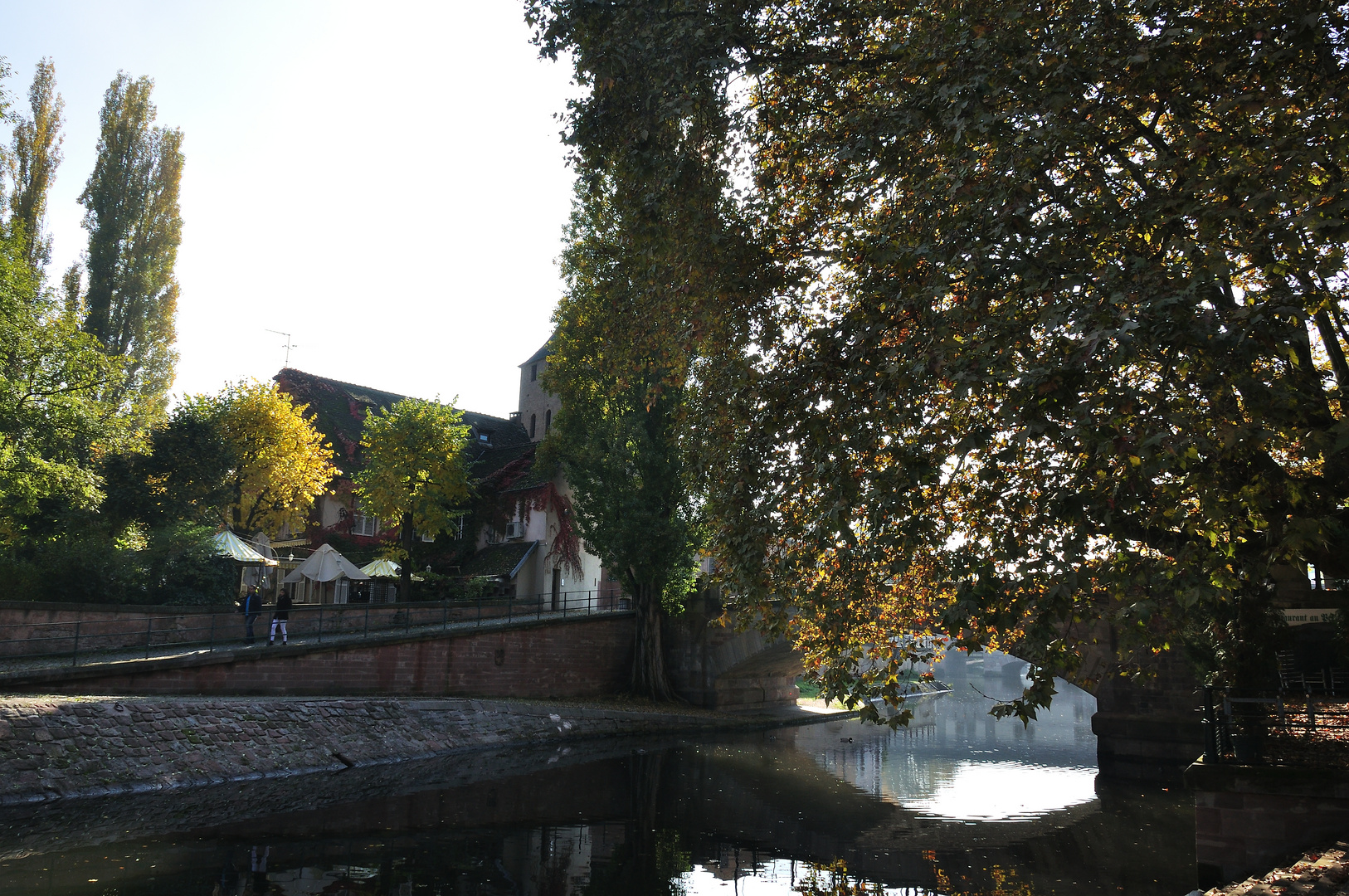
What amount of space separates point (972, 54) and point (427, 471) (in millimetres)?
25847

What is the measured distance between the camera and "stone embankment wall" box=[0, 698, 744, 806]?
527 inches

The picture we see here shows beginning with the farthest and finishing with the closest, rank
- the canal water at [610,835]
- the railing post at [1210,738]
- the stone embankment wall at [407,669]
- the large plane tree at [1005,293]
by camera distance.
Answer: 1. the stone embankment wall at [407,669]
2. the canal water at [610,835]
3. the railing post at [1210,738]
4. the large plane tree at [1005,293]

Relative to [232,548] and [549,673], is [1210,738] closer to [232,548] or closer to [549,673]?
[549,673]

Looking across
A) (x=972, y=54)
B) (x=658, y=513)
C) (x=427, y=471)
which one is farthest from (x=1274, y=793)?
(x=427, y=471)

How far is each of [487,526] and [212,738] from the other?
21125 millimetres

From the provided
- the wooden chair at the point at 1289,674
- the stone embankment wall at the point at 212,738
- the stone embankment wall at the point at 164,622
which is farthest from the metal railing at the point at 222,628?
the wooden chair at the point at 1289,674

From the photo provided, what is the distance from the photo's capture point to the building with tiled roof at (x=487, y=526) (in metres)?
33.4

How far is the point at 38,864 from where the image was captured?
938cm

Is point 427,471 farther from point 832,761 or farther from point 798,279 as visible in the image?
point 798,279

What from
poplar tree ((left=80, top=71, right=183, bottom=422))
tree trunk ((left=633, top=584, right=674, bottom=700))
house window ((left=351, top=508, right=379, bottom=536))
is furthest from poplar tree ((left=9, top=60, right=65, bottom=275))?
tree trunk ((left=633, top=584, right=674, bottom=700))

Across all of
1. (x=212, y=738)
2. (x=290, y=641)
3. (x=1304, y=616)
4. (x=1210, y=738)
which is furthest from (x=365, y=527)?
(x=1210, y=738)

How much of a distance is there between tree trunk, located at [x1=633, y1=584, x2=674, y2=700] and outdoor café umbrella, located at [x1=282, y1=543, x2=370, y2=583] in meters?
8.70

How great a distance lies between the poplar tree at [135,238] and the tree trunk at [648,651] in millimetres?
20415

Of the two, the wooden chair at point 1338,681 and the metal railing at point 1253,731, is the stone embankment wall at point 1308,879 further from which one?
the wooden chair at point 1338,681
